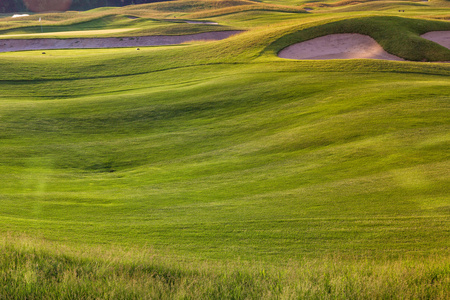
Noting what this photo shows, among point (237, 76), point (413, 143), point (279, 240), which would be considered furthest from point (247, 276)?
point (237, 76)

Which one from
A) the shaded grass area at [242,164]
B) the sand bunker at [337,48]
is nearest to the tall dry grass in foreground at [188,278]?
the shaded grass area at [242,164]

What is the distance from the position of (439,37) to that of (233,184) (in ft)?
99.8

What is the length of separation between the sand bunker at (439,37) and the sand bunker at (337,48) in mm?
5867

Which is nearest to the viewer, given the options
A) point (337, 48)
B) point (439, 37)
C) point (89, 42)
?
point (337, 48)

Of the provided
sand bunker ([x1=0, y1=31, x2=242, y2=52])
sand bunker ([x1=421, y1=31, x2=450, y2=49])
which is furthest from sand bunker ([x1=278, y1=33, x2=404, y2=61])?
sand bunker ([x1=0, y1=31, x2=242, y2=52])

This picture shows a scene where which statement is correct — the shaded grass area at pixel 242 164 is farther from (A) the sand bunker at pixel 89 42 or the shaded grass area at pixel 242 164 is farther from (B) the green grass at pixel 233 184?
(A) the sand bunker at pixel 89 42

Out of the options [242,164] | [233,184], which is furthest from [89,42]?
[233,184]

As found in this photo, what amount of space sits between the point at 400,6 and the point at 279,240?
8194 centimetres

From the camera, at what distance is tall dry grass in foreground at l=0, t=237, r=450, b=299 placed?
5594 mm

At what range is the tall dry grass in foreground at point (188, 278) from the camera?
5.59 m

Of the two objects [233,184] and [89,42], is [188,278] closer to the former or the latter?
[233,184]

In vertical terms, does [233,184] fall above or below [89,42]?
below

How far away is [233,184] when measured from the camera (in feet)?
40.5

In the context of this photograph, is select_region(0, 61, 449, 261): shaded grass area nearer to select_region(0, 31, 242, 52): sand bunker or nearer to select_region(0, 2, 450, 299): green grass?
select_region(0, 2, 450, 299): green grass
